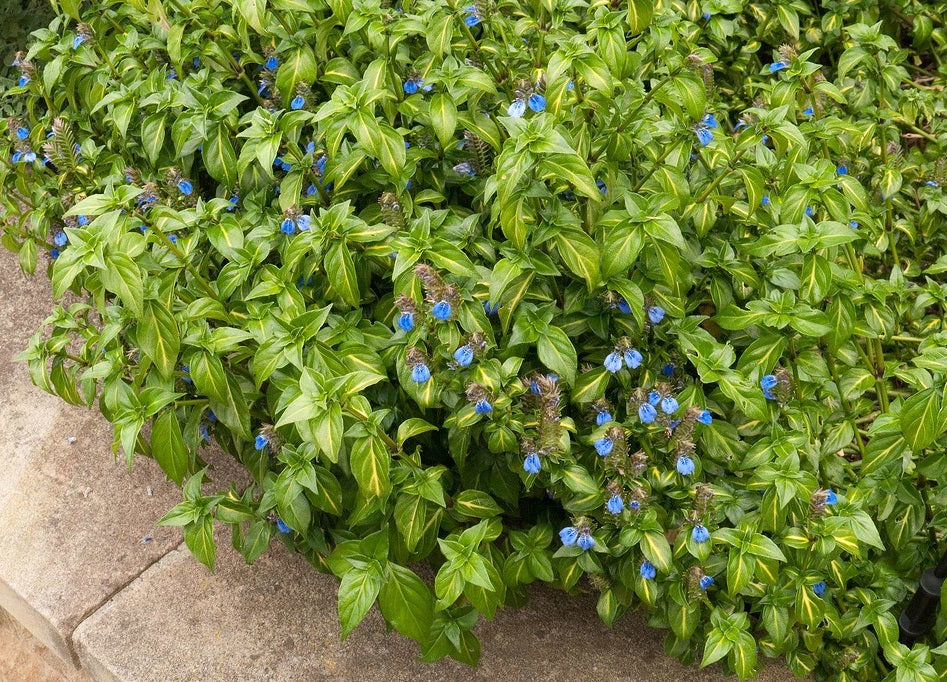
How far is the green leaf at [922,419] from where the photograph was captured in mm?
2148

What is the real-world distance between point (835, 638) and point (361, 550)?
1.28 metres

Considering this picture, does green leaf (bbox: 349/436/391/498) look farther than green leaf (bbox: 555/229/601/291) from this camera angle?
No

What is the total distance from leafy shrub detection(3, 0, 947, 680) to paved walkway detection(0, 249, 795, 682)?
227mm

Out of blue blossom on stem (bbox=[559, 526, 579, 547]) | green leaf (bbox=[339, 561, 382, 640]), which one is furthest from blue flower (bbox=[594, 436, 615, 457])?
green leaf (bbox=[339, 561, 382, 640])

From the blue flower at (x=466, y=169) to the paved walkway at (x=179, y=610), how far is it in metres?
1.27

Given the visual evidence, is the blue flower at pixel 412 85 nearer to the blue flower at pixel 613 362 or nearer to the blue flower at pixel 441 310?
the blue flower at pixel 441 310

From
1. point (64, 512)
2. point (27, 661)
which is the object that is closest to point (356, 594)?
point (64, 512)

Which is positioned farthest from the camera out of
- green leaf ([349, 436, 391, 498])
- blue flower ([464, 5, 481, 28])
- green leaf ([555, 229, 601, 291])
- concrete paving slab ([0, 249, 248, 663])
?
concrete paving slab ([0, 249, 248, 663])

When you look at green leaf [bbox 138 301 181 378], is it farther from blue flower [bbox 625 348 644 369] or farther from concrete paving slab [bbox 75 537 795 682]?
blue flower [bbox 625 348 644 369]

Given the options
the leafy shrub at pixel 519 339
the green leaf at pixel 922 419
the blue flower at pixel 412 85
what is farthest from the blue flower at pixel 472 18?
the green leaf at pixel 922 419

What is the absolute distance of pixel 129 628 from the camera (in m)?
2.77

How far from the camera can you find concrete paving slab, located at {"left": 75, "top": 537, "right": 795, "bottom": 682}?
2.63 m

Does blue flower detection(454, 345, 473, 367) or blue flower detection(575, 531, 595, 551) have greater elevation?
blue flower detection(454, 345, 473, 367)

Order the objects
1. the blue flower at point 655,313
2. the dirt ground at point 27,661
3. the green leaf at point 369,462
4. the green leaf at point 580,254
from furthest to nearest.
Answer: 1. the dirt ground at point 27,661
2. the blue flower at point 655,313
3. the green leaf at point 580,254
4. the green leaf at point 369,462
